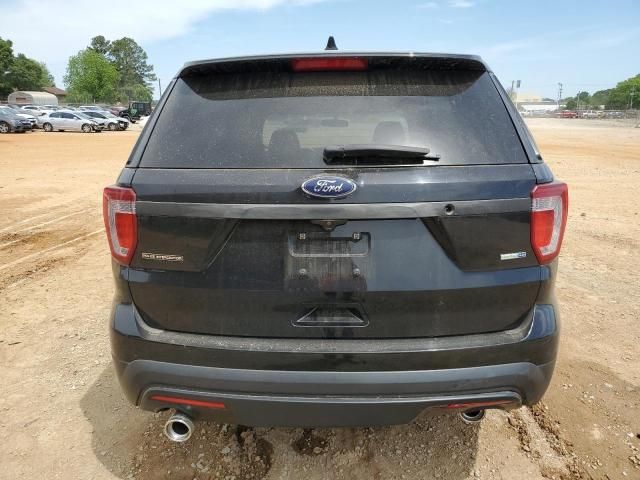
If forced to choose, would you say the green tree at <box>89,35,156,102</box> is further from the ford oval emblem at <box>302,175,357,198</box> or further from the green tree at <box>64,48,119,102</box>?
the ford oval emblem at <box>302,175,357,198</box>

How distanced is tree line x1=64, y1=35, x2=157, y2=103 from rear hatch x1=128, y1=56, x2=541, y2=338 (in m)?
104

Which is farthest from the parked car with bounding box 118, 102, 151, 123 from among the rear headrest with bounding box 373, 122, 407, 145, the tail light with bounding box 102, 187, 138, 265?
the rear headrest with bounding box 373, 122, 407, 145

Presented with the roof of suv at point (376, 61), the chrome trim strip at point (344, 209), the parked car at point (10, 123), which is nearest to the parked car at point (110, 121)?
the parked car at point (10, 123)

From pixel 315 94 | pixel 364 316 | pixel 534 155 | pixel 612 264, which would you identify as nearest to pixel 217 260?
pixel 364 316

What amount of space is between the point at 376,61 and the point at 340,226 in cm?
80

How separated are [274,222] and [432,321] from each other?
29.8 inches

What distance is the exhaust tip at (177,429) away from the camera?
2.14 m

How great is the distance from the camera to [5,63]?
95062 mm

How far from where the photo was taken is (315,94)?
→ 2160 millimetres

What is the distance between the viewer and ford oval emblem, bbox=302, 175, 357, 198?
72.9 inches

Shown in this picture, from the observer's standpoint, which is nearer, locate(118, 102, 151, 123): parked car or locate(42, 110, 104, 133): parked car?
locate(42, 110, 104, 133): parked car

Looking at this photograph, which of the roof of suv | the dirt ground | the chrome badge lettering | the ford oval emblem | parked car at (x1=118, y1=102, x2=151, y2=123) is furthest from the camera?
parked car at (x1=118, y1=102, x2=151, y2=123)

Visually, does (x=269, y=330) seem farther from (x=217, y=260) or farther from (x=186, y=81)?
(x=186, y=81)

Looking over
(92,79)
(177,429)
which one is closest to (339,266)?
(177,429)
